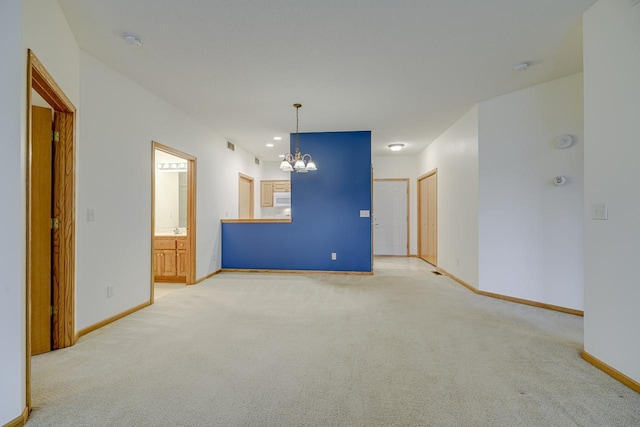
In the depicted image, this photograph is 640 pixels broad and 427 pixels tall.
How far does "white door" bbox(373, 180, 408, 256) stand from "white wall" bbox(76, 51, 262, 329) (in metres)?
5.14

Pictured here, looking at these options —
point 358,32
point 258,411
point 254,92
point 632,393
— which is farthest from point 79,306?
point 632,393

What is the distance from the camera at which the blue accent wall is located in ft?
18.3

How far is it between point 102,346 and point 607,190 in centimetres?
414

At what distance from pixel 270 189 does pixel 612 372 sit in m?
7.59

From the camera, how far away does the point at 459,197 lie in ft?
16.1

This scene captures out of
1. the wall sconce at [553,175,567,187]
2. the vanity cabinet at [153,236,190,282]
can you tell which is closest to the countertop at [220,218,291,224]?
the vanity cabinet at [153,236,190,282]

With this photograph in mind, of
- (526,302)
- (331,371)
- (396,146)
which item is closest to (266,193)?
(396,146)

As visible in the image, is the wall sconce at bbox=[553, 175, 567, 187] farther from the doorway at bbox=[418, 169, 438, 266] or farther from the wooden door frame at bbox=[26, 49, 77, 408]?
the wooden door frame at bbox=[26, 49, 77, 408]

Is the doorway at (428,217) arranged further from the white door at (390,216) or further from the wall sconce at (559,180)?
the wall sconce at (559,180)

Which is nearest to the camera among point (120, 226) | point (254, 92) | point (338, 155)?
point (120, 226)

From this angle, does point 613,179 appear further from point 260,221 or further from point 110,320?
point 260,221

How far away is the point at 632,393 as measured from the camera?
6.12 ft

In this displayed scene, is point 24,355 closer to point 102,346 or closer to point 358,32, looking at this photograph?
point 102,346

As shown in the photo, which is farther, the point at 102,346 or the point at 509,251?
the point at 509,251
